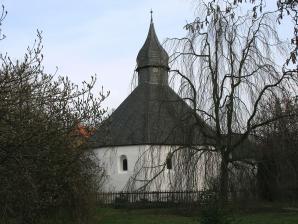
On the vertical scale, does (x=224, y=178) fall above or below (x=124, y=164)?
below

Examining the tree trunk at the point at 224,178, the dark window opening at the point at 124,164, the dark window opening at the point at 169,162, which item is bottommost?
the tree trunk at the point at 224,178

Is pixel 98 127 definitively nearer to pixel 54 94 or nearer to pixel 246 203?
pixel 54 94

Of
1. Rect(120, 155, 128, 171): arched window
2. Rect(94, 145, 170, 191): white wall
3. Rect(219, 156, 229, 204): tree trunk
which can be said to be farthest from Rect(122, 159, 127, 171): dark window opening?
Rect(219, 156, 229, 204): tree trunk

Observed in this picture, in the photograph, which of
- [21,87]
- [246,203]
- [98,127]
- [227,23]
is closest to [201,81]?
[227,23]

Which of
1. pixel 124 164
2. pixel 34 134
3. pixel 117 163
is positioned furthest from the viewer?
pixel 124 164

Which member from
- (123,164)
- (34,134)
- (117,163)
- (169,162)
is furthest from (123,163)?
(34,134)

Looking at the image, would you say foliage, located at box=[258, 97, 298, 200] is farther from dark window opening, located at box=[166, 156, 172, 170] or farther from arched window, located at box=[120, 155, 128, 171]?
arched window, located at box=[120, 155, 128, 171]

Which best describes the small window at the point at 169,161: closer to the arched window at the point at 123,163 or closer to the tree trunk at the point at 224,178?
the tree trunk at the point at 224,178

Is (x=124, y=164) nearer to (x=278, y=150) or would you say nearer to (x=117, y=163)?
(x=117, y=163)

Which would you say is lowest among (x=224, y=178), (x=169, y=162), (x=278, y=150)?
(x=224, y=178)

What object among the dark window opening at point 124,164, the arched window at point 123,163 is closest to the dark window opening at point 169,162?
the arched window at point 123,163

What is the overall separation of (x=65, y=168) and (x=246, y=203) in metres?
8.85

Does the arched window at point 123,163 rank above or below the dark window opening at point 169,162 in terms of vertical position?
above

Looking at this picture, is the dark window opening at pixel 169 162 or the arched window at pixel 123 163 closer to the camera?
the dark window opening at pixel 169 162
